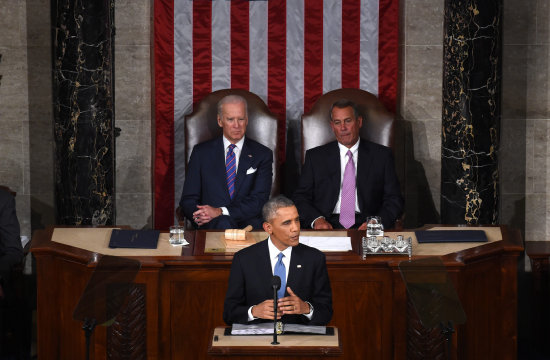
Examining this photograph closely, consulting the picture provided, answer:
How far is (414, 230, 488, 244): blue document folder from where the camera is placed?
207 inches

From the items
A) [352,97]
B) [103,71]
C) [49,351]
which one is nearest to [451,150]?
[352,97]

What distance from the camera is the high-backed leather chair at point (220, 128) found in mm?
7031

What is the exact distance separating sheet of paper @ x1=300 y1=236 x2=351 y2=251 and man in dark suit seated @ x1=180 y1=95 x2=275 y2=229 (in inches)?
45.3

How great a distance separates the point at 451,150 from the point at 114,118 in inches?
108

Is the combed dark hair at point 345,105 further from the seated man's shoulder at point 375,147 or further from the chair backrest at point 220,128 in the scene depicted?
the chair backrest at point 220,128

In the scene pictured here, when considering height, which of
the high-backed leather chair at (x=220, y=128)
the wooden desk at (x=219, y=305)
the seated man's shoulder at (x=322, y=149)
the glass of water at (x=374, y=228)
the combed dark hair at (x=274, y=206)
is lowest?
the wooden desk at (x=219, y=305)

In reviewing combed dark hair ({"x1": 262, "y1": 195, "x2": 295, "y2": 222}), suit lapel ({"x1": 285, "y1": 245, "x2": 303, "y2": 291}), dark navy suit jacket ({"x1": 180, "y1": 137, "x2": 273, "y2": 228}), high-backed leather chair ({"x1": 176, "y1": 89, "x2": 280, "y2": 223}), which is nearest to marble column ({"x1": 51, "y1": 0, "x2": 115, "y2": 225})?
high-backed leather chair ({"x1": 176, "y1": 89, "x2": 280, "y2": 223})

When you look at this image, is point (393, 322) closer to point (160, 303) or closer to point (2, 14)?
point (160, 303)

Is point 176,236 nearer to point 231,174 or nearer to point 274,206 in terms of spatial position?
point 274,206

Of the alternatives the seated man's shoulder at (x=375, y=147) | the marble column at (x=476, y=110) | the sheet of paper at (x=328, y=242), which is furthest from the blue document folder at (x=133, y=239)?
the marble column at (x=476, y=110)

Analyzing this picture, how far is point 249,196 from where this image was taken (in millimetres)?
6629

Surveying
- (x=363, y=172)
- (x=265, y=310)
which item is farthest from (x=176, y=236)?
(x=363, y=172)

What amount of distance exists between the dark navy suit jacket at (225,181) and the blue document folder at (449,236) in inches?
60.6

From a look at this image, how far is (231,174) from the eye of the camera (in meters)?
6.75
